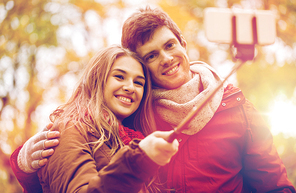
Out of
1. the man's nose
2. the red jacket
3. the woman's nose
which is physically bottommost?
the red jacket

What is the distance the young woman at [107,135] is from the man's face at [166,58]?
111 millimetres

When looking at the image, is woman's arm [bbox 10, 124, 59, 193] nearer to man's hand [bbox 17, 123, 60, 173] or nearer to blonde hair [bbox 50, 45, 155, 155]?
man's hand [bbox 17, 123, 60, 173]

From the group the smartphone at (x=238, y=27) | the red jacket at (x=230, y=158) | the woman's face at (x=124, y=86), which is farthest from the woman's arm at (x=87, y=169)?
the red jacket at (x=230, y=158)

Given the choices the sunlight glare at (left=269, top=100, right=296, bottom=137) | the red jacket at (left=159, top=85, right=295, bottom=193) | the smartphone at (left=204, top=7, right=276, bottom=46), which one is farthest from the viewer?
the sunlight glare at (left=269, top=100, right=296, bottom=137)

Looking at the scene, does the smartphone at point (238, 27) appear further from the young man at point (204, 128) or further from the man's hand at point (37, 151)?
the man's hand at point (37, 151)

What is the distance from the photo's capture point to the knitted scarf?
6.31 ft

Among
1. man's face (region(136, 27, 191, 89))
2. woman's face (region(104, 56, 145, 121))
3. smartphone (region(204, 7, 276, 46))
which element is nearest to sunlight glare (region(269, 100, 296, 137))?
man's face (region(136, 27, 191, 89))

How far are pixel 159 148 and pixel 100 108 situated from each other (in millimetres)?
860

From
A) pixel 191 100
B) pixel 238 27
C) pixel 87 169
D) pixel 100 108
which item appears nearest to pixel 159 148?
pixel 87 169

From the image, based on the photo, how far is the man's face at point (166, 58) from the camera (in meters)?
2.09

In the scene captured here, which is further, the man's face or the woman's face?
the man's face

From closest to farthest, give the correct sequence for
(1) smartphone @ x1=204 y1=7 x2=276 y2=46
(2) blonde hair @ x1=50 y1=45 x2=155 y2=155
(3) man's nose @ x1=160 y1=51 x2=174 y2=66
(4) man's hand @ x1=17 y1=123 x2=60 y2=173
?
(1) smartphone @ x1=204 y1=7 x2=276 y2=46 < (4) man's hand @ x1=17 y1=123 x2=60 y2=173 < (2) blonde hair @ x1=50 y1=45 x2=155 y2=155 < (3) man's nose @ x1=160 y1=51 x2=174 y2=66

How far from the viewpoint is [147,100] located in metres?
2.17

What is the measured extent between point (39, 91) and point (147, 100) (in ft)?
18.4
